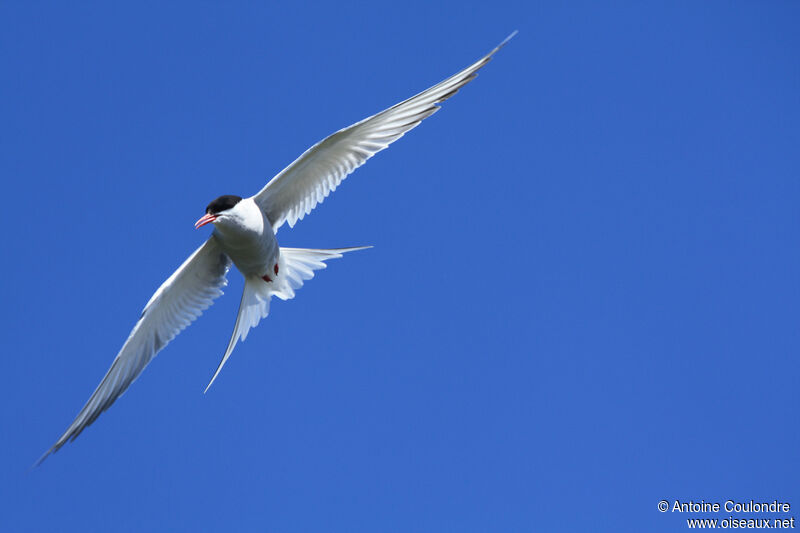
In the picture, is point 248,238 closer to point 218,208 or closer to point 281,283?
point 218,208

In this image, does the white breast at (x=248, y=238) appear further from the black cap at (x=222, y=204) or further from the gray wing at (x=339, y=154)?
the gray wing at (x=339, y=154)

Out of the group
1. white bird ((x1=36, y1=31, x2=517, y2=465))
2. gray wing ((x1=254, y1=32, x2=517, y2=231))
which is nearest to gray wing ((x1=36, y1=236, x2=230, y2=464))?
white bird ((x1=36, y1=31, x2=517, y2=465))

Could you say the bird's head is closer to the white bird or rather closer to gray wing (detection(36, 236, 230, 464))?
the white bird

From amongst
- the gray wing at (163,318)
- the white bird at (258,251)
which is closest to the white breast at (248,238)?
the white bird at (258,251)

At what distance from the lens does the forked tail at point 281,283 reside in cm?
781

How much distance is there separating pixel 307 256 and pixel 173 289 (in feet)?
4.26

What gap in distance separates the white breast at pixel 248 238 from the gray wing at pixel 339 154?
1.28ft

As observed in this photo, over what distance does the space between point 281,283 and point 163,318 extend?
114 cm

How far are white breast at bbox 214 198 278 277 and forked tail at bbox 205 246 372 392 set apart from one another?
6.0 inches

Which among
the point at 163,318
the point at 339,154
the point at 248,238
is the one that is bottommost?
the point at 163,318

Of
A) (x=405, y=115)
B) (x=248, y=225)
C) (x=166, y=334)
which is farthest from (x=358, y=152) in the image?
(x=166, y=334)

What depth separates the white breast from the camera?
283 inches

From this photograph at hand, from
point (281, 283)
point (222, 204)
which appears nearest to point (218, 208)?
point (222, 204)

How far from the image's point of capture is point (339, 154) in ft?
25.3
